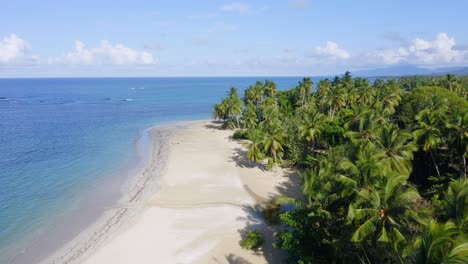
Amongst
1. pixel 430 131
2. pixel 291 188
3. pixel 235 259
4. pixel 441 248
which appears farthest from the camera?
pixel 291 188

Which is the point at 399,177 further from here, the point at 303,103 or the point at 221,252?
the point at 303,103

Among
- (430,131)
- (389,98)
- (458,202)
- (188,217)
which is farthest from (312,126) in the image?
(458,202)

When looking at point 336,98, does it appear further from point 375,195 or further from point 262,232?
point 375,195

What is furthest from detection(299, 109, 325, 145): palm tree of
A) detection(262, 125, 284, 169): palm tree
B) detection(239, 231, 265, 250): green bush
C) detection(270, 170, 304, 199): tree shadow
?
detection(239, 231, 265, 250): green bush

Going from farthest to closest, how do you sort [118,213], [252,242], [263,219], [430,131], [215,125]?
A: 1. [215,125]
2. [118,213]
3. [430,131]
4. [263,219]
5. [252,242]

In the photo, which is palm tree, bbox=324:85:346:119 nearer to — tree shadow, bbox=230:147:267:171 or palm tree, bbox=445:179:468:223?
tree shadow, bbox=230:147:267:171

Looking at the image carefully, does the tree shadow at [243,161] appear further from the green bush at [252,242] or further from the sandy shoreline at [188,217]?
the green bush at [252,242]

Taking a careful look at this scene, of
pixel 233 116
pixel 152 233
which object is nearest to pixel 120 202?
pixel 152 233
